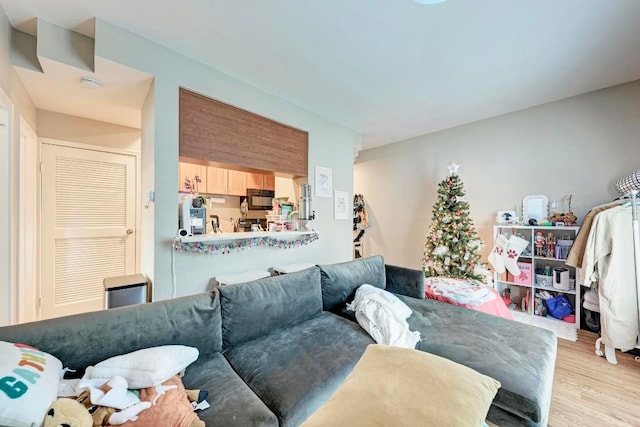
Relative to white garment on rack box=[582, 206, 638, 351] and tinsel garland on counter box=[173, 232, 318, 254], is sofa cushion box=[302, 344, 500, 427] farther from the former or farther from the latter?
white garment on rack box=[582, 206, 638, 351]

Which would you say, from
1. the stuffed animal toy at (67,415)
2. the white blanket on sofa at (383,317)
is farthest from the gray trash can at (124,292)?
the white blanket on sofa at (383,317)

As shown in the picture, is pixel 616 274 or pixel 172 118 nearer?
pixel 172 118

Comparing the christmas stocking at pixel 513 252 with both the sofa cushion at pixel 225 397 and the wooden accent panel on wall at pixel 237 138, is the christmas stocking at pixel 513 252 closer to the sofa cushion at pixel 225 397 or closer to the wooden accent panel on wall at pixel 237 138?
the wooden accent panel on wall at pixel 237 138

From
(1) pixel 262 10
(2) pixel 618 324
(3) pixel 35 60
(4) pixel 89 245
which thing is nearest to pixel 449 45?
(1) pixel 262 10

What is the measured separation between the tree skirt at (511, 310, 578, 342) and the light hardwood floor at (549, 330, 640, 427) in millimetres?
232

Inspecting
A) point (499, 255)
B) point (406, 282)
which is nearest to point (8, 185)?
point (406, 282)

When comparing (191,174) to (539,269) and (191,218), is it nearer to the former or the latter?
(191,218)

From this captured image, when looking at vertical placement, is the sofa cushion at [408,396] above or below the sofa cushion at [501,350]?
above

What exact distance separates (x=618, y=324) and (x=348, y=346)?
2.70 meters

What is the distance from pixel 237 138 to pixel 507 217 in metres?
3.75

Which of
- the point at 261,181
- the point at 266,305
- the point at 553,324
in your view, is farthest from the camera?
the point at 261,181

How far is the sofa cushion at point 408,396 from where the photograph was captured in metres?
0.70

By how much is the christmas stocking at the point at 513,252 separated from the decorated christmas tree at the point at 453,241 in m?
0.31

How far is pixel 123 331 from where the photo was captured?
130cm
